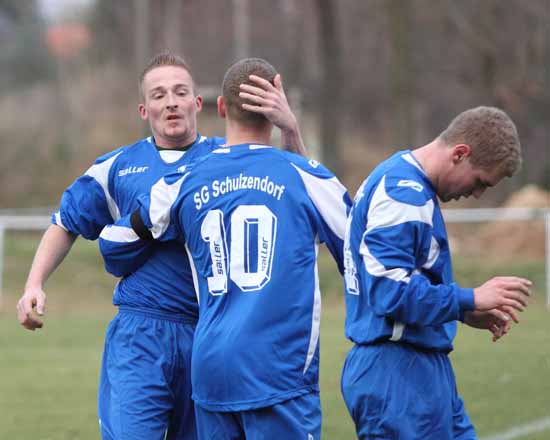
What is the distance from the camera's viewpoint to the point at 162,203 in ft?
14.0

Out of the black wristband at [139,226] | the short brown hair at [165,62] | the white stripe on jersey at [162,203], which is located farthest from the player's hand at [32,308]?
the short brown hair at [165,62]

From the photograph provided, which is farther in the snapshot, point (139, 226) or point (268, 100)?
point (139, 226)

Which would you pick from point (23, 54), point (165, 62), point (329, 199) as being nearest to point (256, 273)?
point (329, 199)

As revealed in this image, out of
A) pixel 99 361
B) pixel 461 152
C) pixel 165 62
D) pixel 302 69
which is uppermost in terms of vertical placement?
pixel 302 69

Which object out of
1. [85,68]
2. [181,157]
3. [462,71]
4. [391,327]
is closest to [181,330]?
[181,157]

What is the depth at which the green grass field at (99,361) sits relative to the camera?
25.5 feet

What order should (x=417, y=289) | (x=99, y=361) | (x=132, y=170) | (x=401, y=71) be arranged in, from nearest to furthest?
(x=417, y=289), (x=132, y=170), (x=99, y=361), (x=401, y=71)

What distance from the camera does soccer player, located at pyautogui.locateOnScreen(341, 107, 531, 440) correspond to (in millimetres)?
3848

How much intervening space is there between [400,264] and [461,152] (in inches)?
19.1

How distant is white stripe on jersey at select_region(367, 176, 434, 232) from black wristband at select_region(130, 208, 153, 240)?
3.42ft

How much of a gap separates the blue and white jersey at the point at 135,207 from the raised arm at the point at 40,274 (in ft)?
0.19

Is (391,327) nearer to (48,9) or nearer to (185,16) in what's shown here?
(185,16)

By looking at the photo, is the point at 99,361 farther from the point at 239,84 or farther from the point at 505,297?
the point at 505,297

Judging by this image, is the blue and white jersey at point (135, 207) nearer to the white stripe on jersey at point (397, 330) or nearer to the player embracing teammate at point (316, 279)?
the player embracing teammate at point (316, 279)
